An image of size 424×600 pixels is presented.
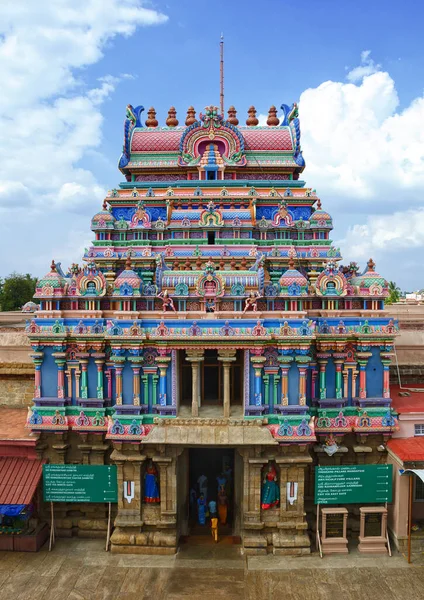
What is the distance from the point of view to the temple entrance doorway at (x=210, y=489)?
55.7 feet

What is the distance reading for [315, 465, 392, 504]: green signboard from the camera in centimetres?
1548

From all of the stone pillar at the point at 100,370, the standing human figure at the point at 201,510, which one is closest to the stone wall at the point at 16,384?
the stone pillar at the point at 100,370

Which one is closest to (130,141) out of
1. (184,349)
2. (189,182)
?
(189,182)

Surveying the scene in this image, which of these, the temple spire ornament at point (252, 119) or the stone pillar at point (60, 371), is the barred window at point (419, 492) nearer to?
the stone pillar at point (60, 371)

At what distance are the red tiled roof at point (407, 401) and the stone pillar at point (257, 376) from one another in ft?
17.5

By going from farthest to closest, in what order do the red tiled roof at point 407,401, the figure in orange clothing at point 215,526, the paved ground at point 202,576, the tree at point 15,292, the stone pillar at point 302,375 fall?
the tree at point 15,292 → the red tiled roof at point 407,401 → the figure in orange clothing at point 215,526 → the stone pillar at point 302,375 → the paved ground at point 202,576

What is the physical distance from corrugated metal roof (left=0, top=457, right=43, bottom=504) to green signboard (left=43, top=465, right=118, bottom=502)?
21.5 inches

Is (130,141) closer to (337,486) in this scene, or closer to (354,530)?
(337,486)

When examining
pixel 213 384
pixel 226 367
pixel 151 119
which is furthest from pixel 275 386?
pixel 151 119

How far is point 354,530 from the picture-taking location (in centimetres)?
1642

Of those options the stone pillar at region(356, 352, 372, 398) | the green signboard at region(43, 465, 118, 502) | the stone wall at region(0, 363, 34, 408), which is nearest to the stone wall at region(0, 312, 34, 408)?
the stone wall at region(0, 363, 34, 408)

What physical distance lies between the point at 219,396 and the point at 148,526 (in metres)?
5.15

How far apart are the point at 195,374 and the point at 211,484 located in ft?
18.2

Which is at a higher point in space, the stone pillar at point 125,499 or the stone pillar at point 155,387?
the stone pillar at point 155,387
